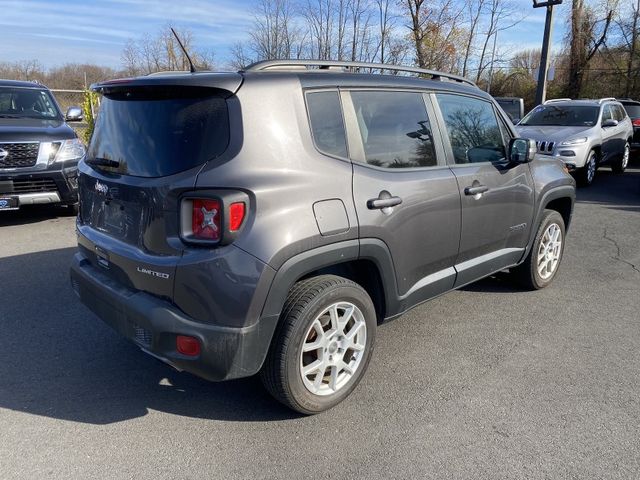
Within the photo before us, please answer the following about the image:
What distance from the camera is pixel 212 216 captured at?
246cm

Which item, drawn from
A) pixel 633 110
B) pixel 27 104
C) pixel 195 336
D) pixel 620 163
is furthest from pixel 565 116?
pixel 195 336

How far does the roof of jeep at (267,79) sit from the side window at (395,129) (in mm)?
73

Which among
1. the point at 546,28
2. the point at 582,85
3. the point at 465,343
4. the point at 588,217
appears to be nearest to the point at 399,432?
the point at 465,343

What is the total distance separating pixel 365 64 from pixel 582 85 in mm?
27042

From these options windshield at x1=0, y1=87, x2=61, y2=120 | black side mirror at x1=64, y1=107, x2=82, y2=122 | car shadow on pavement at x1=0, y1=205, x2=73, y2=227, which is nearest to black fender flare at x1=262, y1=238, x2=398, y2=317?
car shadow on pavement at x1=0, y1=205, x2=73, y2=227

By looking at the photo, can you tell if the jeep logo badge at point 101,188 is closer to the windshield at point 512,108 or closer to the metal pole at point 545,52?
the metal pole at point 545,52

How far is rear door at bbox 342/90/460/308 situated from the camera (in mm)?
2982

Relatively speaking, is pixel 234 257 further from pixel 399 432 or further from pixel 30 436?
pixel 30 436

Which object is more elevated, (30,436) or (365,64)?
(365,64)

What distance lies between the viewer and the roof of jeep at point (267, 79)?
259 cm

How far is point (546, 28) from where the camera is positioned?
49.2 ft

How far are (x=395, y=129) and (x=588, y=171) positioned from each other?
30.2ft

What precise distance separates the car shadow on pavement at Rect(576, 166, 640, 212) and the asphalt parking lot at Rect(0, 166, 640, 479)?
5522 mm

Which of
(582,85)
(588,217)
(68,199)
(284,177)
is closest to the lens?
(284,177)
